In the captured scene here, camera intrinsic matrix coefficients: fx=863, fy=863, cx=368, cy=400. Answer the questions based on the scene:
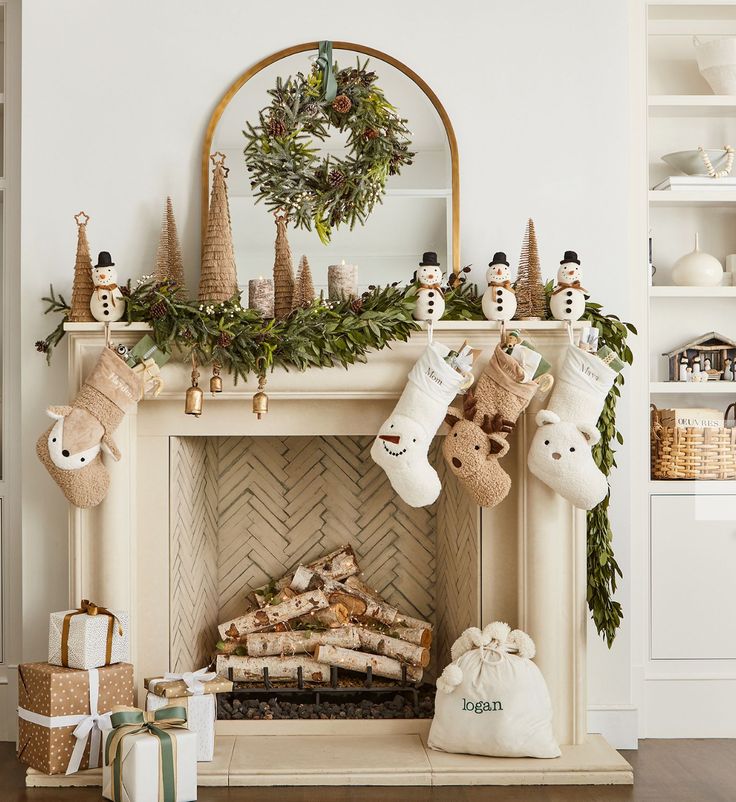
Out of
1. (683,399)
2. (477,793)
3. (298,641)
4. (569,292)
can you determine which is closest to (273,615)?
(298,641)

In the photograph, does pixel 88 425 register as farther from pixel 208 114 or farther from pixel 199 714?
pixel 208 114

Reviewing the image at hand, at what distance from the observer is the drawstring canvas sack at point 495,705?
2514mm

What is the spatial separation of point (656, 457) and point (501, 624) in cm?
93

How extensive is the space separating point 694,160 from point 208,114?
1.73 meters

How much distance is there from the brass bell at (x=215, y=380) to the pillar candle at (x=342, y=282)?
0.41m

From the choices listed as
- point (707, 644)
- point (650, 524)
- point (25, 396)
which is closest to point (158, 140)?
point (25, 396)

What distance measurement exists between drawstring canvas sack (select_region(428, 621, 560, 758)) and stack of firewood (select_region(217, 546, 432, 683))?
0.35 meters

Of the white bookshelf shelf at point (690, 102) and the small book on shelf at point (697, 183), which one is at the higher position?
the white bookshelf shelf at point (690, 102)

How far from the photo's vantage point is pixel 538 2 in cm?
285

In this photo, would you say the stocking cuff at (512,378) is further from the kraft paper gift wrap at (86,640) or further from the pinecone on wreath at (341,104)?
the kraft paper gift wrap at (86,640)

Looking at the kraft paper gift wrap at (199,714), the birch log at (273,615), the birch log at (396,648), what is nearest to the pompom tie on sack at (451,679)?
the birch log at (396,648)

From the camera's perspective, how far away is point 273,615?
117 inches

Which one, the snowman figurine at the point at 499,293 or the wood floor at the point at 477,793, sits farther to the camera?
the snowman figurine at the point at 499,293

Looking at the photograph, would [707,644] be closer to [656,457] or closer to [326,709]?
[656,457]
